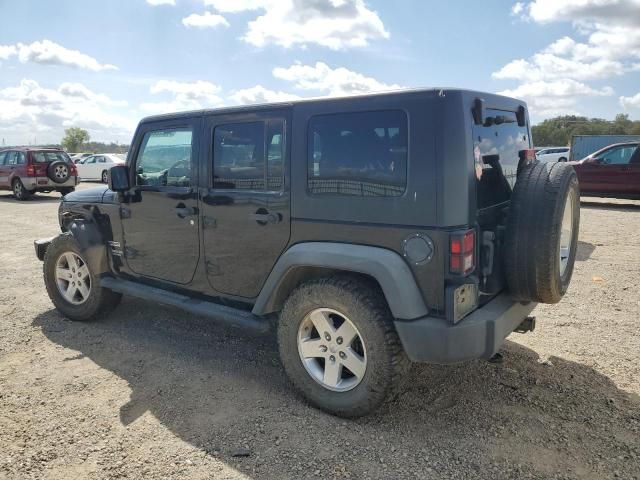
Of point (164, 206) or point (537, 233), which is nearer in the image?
point (537, 233)

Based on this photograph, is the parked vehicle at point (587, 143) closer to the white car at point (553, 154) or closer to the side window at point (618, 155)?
the white car at point (553, 154)

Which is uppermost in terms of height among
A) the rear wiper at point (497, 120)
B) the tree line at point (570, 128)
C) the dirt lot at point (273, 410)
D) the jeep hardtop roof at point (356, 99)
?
the tree line at point (570, 128)

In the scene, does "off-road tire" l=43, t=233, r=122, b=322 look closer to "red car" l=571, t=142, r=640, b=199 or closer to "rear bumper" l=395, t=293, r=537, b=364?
"rear bumper" l=395, t=293, r=537, b=364

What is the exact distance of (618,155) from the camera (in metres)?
12.4

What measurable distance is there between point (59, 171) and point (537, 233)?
52.9ft

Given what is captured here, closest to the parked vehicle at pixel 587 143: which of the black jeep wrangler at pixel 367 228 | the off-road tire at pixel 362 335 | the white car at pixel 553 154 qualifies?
the white car at pixel 553 154

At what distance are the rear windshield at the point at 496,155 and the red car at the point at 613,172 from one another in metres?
9.98

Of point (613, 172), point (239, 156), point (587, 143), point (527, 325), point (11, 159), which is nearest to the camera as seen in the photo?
point (527, 325)

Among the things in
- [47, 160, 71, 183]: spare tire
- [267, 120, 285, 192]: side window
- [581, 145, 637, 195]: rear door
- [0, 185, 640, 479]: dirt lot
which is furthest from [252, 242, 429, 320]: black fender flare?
[47, 160, 71, 183]: spare tire

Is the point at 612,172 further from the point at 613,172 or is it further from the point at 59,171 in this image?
the point at 59,171

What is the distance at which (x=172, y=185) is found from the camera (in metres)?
3.87

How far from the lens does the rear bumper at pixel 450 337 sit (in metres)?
2.59

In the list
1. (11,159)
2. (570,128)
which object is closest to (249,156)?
(11,159)

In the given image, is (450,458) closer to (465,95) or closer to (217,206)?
(465,95)
